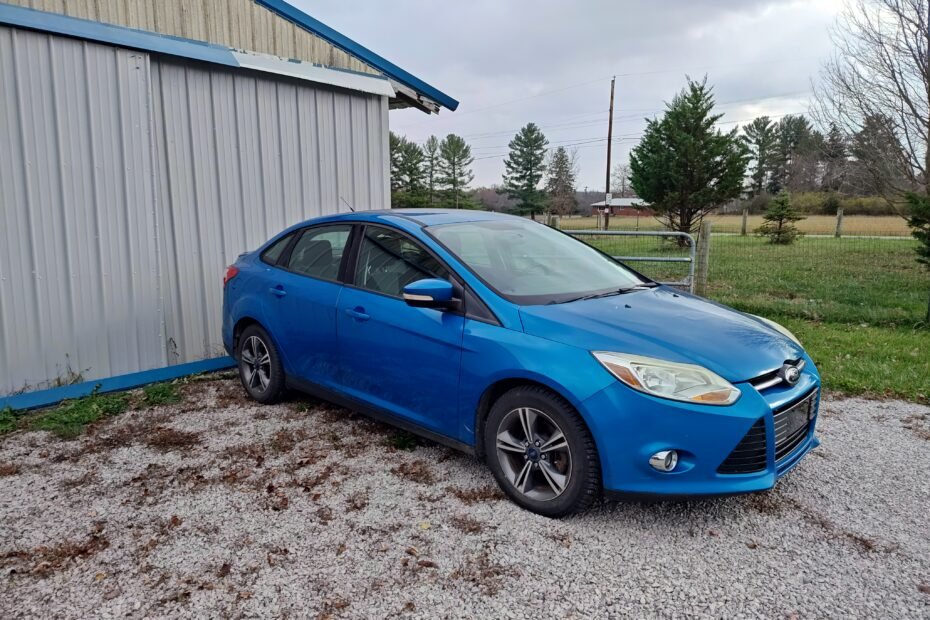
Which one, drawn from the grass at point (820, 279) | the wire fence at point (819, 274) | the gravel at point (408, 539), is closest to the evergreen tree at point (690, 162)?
the wire fence at point (819, 274)

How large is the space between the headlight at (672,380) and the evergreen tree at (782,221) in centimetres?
1936

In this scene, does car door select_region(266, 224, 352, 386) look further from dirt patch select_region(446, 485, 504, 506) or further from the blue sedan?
dirt patch select_region(446, 485, 504, 506)

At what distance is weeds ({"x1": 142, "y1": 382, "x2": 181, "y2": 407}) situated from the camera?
501 centimetres

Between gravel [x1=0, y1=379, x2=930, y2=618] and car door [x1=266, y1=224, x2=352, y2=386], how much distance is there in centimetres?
58

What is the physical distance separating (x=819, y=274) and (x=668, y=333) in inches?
412

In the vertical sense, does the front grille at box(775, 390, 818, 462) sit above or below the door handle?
below

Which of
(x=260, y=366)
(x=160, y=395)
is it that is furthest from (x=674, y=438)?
(x=160, y=395)

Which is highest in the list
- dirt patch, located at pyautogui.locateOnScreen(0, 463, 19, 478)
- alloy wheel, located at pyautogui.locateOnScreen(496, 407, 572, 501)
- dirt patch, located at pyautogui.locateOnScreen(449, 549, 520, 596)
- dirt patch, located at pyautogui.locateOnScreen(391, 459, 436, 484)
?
alloy wheel, located at pyautogui.locateOnScreen(496, 407, 572, 501)

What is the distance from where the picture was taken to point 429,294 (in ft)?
10.8

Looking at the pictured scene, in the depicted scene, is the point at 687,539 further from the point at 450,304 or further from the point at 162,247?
the point at 162,247

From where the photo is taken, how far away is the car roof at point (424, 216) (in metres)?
4.04

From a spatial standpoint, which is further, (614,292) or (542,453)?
(614,292)

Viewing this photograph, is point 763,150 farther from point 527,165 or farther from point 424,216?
point 424,216

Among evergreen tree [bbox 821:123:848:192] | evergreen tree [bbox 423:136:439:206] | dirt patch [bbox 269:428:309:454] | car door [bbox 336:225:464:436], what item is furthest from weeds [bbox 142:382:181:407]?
evergreen tree [bbox 423:136:439:206]
